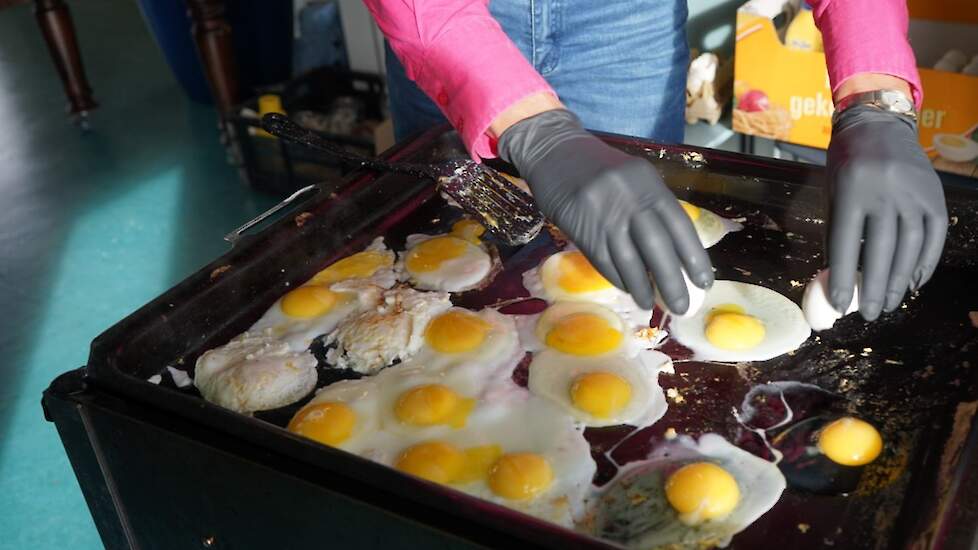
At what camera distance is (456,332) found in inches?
59.3

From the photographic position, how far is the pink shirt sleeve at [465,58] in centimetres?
145

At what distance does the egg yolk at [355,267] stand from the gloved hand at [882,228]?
0.81 metres

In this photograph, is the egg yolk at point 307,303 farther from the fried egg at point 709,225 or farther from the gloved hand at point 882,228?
the gloved hand at point 882,228

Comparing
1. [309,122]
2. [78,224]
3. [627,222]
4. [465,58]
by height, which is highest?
[465,58]

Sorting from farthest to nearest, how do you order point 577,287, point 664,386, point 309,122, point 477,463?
point 309,122
point 577,287
point 664,386
point 477,463

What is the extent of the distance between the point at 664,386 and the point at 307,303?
639 mm

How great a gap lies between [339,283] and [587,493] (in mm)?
657

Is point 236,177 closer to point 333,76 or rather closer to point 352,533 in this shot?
point 333,76

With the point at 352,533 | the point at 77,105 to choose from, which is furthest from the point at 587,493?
the point at 77,105

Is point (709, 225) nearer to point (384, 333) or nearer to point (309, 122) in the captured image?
point (384, 333)

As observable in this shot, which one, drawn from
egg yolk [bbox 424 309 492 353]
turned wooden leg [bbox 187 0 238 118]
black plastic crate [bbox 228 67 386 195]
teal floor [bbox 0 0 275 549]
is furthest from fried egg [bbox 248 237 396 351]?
turned wooden leg [bbox 187 0 238 118]

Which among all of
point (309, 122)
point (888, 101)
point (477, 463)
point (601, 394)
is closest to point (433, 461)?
point (477, 463)

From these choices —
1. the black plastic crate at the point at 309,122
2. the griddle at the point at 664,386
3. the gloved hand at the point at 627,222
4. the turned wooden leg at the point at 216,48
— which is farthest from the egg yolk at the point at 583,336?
the turned wooden leg at the point at 216,48

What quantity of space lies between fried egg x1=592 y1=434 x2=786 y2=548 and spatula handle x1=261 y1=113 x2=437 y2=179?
776 millimetres
